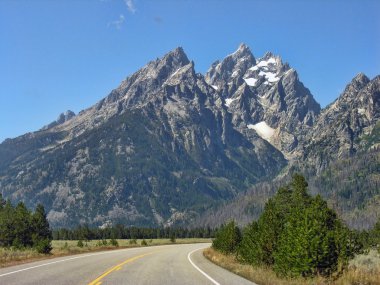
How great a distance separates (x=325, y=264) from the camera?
20797mm

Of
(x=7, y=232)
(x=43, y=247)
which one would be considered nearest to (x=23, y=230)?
(x=7, y=232)

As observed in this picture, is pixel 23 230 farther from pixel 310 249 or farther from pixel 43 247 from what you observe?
pixel 310 249

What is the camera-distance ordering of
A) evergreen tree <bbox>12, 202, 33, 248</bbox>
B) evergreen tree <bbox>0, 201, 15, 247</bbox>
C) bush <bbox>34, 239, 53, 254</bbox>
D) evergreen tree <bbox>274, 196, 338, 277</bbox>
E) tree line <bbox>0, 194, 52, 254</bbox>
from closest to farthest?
evergreen tree <bbox>274, 196, 338, 277</bbox>
bush <bbox>34, 239, 53, 254</bbox>
tree line <bbox>0, 194, 52, 254</bbox>
evergreen tree <bbox>12, 202, 33, 248</bbox>
evergreen tree <bbox>0, 201, 15, 247</bbox>

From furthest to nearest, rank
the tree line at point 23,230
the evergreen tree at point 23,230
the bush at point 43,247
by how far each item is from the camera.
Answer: the evergreen tree at point 23,230, the tree line at point 23,230, the bush at point 43,247

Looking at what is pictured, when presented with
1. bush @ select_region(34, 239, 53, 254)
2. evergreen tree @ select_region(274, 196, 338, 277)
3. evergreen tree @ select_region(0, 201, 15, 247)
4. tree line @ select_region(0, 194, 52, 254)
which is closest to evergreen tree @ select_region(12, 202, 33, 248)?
tree line @ select_region(0, 194, 52, 254)

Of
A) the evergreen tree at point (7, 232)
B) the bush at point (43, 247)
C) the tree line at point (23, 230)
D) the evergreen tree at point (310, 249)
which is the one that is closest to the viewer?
the evergreen tree at point (310, 249)

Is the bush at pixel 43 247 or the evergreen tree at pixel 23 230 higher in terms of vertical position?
the evergreen tree at pixel 23 230

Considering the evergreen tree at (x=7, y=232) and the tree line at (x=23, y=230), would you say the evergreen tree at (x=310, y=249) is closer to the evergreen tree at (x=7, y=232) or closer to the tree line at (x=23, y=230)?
the tree line at (x=23, y=230)

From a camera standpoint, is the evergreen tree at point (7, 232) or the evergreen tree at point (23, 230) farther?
the evergreen tree at point (7, 232)

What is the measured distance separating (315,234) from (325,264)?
1424 mm

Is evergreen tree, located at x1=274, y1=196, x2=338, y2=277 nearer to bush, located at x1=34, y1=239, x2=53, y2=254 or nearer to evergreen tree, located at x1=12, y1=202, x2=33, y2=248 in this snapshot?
bush, located at x1=34, y1=239, x2=53, y2=254

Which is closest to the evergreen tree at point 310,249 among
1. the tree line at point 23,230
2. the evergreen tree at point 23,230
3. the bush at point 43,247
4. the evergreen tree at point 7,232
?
the bush at point 43,247

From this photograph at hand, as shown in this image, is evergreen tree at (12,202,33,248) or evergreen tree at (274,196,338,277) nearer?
evergreen tree at (274,196,338,277)

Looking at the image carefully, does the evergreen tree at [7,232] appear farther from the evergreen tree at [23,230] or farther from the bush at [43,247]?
the bush at [43,247]
